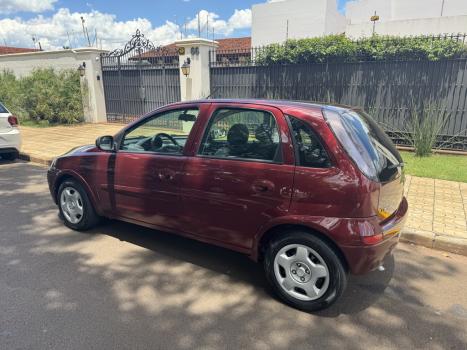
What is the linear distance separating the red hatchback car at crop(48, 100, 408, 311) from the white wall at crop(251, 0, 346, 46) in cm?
2470

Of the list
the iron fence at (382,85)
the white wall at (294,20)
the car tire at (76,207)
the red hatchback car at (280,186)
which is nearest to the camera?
the red hatchback car at (280,186)

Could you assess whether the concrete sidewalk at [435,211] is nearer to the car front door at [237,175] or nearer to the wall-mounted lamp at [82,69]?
the car front door at [237,175]

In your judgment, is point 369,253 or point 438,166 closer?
point 369,253

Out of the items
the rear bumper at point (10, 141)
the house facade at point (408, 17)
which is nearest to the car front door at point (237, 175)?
the rear bumper at point (10, 141)

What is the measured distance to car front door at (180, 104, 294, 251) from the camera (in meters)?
2.95

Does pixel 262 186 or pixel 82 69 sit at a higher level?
pixel 82 69

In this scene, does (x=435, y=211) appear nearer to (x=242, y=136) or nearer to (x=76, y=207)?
(x=242, y=136)

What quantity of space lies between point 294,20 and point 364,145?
26.6 meters

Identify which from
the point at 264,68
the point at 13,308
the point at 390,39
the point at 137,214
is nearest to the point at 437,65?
the point at 390,39

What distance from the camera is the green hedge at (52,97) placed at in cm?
1406

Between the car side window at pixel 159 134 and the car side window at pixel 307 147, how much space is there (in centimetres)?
118

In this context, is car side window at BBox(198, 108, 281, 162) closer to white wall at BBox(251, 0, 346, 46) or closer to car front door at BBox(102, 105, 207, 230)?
car front door at BBox(102, 105, 207, 230)

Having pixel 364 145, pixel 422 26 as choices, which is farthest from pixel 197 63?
pixel 422 26

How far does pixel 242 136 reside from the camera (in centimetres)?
328
